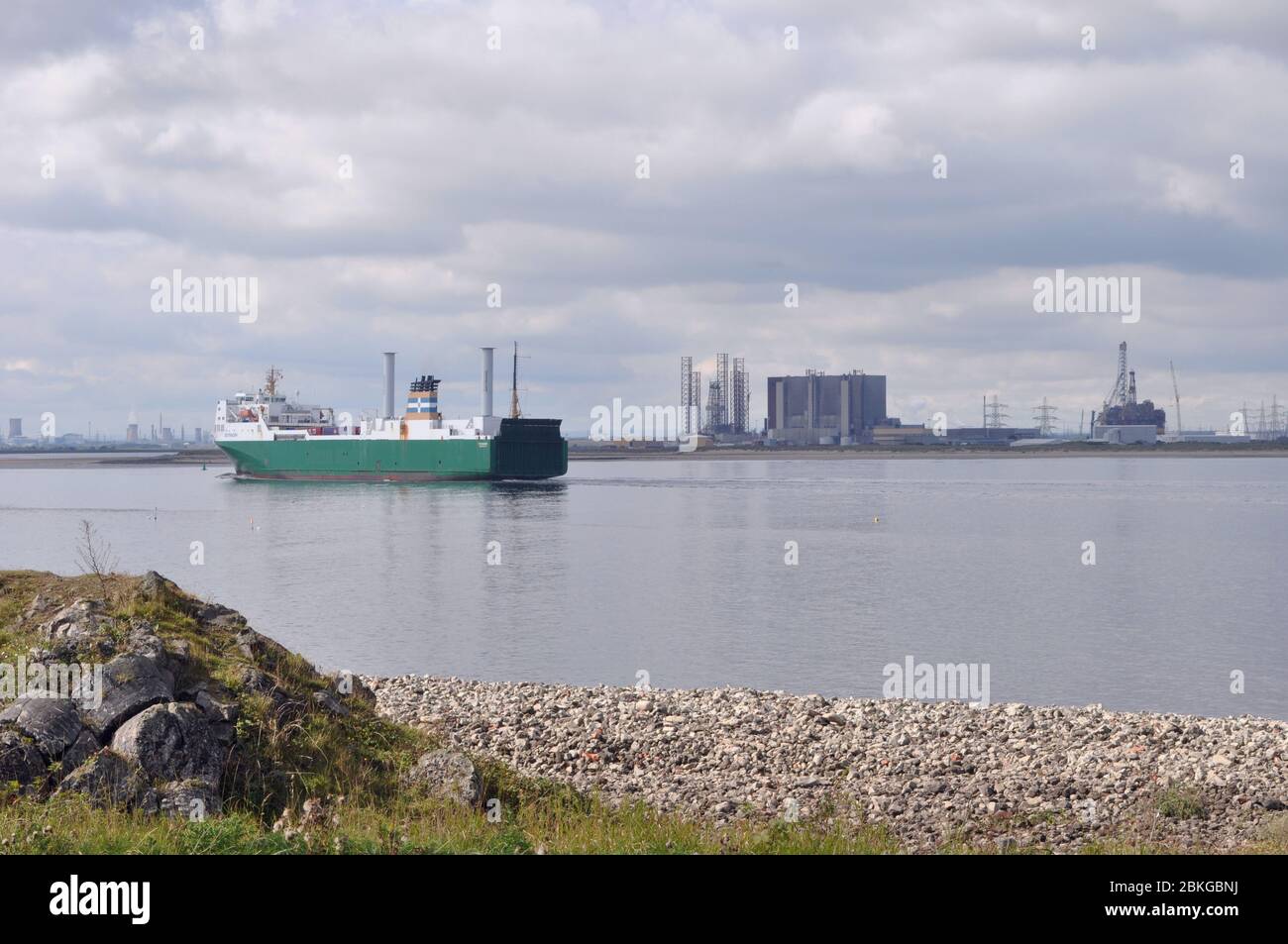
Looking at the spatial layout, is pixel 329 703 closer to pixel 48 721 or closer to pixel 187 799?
pixel 187 799

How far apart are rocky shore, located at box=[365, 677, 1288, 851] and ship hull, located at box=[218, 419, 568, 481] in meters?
83.7

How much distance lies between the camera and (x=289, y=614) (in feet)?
102

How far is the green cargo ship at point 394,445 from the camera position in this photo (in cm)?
10200

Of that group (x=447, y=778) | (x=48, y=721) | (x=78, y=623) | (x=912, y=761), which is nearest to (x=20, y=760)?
(x=48, y=721)

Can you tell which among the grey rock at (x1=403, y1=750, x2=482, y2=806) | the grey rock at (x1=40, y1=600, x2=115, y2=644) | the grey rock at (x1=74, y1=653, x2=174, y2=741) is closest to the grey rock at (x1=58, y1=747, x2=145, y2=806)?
the grey rock at (x1=74, y1=653, x2=174, y2=741)

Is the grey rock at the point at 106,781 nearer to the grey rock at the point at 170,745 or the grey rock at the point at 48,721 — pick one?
the grey rock at the point at 170,745

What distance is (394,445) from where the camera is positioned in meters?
103

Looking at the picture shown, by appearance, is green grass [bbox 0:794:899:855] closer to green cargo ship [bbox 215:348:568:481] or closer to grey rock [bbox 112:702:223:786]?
grey rock [bbox 112:702:223:786]

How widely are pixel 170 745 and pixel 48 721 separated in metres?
0.96

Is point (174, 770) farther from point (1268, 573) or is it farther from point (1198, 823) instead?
point (1268, 573)
